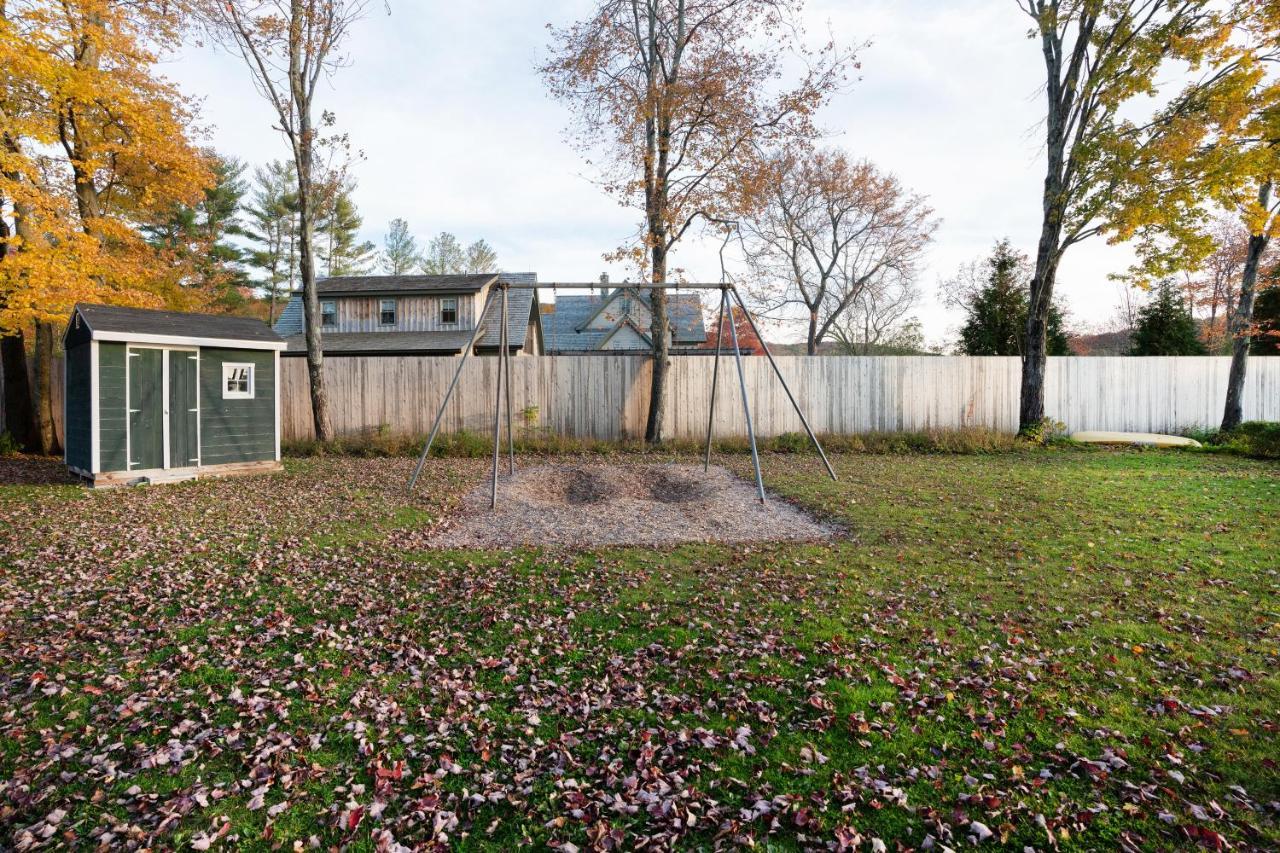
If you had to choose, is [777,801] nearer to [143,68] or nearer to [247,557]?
[247,557]

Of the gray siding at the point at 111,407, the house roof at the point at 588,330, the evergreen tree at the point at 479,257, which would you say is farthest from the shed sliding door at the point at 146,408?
the evergreen tree at the point at 479,257

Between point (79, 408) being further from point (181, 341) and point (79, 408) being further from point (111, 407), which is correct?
point (181, 341)

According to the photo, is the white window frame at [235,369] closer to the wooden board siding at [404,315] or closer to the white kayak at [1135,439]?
the wooden board siding at [404,315]

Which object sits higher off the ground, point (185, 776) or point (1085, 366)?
point (1085, 366)

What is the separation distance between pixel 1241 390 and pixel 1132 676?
16569 millimetres

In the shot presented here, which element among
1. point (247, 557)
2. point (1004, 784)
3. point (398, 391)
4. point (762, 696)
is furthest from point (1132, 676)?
point (398, 391)

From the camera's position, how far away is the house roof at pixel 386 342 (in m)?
21.5

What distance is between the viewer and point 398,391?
14680 mm

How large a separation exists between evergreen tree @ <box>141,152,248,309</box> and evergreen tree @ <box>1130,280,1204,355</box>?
112 ft

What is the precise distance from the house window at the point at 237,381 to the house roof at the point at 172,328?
0.40 metres

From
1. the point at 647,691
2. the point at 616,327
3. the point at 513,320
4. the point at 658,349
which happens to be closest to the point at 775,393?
the point at 658,349

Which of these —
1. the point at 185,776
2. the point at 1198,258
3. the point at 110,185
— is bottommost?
the point at 185,776

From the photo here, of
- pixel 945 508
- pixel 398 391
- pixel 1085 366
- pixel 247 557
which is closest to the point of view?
pixel 247 557

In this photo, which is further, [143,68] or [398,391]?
[398,391]
